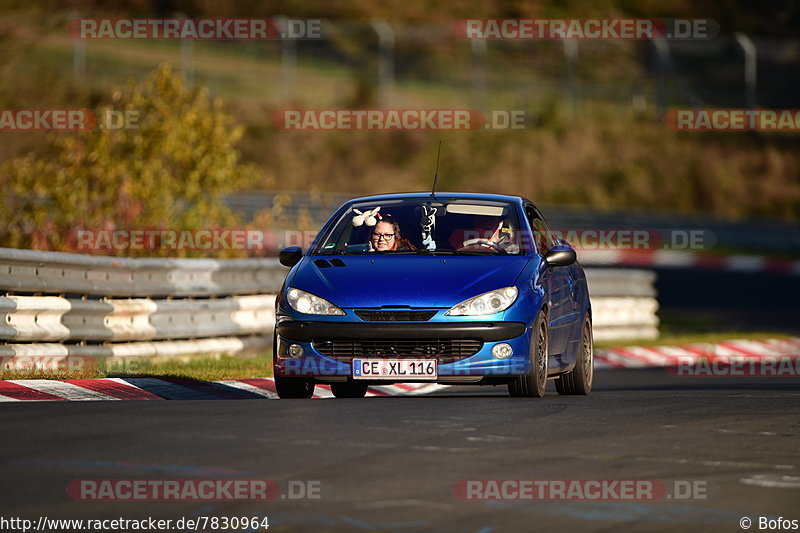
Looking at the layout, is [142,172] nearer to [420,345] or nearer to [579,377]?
[579,377]

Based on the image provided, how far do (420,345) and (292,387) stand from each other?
120 cm

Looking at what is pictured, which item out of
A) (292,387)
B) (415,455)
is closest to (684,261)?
(292,387)

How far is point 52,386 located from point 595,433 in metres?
4.32

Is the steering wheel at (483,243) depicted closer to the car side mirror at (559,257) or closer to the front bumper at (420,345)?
the car side mirror at (559,257)

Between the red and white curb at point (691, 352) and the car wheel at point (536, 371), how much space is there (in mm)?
7993

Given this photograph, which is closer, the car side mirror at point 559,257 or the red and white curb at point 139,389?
the red and white curb at point 139,389

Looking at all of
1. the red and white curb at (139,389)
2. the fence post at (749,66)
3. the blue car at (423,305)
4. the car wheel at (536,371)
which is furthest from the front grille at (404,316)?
the fence post at (749,66)

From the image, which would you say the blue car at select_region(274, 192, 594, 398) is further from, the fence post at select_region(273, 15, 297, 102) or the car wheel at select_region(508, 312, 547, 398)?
the fence post at select_region(273, 15, 297, 102)

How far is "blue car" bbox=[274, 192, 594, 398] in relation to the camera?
10945 mm

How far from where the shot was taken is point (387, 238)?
12.1 metres

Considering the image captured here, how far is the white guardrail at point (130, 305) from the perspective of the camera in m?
13.2

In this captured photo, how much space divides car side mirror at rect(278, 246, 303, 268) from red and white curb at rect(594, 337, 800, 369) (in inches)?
318

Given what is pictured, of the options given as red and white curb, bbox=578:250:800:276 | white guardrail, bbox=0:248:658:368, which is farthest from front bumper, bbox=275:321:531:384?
red and white curb, bbox=578:250:800:276

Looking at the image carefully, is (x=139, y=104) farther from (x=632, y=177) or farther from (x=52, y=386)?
(x=632, y=177)
